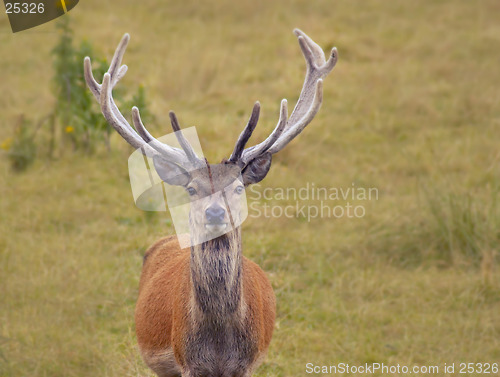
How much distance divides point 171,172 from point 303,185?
15.9 ft

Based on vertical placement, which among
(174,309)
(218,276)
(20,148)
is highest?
(20,148)

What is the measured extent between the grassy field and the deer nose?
84.5 inches

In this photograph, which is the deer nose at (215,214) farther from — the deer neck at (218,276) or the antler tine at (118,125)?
the antler tine at (118,125)

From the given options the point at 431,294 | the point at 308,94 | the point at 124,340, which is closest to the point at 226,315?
the point at 308,94

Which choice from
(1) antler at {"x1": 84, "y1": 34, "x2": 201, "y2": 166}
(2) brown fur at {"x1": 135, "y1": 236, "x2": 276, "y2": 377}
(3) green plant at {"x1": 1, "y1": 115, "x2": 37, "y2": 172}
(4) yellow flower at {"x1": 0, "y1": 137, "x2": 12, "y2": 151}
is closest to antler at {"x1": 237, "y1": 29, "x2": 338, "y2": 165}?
(1) antler at {"x1": 84, "y1": 34, "x2": 201, "y2": 166}

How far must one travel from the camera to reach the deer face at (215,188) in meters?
3.96

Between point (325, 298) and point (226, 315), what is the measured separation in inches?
116

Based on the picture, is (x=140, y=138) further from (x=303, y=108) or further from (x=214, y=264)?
(x=303, y=108)

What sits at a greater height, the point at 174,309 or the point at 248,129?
the point at 248,129

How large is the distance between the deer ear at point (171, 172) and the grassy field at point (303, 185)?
6.41 ft

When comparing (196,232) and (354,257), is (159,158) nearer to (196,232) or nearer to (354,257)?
(196,232)

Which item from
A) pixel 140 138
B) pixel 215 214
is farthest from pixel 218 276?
pixel 140 138

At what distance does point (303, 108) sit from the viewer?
4.88 meters

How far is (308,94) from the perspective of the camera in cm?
495
